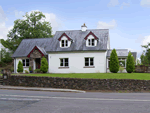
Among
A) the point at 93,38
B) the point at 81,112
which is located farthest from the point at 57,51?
the point at 81,112

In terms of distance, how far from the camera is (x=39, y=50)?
105ft

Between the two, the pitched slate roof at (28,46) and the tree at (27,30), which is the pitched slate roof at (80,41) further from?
the tree at (27,30)

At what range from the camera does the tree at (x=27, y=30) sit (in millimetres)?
48003

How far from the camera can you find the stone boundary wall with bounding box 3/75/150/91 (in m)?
16.5

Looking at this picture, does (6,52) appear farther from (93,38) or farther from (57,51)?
(93,38)

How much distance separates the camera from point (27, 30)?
4856cm

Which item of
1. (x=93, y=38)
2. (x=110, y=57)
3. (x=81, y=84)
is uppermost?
(x=93, y=38)

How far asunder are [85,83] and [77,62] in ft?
44.6

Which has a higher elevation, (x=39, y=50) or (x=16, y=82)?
(x=39, y=50)

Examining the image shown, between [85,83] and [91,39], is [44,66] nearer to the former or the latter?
[91,39]

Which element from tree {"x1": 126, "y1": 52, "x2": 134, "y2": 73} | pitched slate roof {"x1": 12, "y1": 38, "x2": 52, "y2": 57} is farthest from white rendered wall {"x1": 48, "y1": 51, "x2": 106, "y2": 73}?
pitched slate roof {"x1": 12, "y1": 38, "x2": 52, "y2": 57}

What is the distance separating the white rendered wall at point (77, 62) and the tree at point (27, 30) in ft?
57.9

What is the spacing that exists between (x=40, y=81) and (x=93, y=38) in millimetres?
14890

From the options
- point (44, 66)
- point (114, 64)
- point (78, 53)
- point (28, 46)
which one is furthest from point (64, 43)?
point (114, 64)
